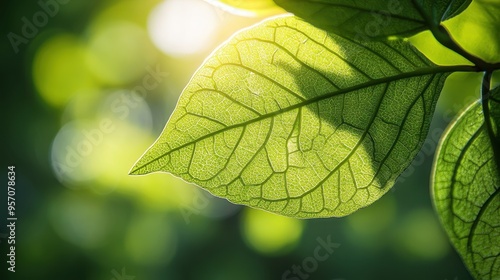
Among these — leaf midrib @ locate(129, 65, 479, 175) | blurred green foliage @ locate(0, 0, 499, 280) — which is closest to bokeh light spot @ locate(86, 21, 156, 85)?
blurred green foliage @ locate(0, 0, 499, 280)

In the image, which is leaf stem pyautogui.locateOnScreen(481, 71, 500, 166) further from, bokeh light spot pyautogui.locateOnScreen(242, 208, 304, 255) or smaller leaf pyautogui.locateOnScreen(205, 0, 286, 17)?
bokeh light spot pyautogui.locateOnScreen(242, 208, 304, 255)

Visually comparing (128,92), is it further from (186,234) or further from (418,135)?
(418,135)

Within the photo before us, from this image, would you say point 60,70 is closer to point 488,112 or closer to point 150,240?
point 150,240

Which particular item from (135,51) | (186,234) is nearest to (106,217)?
(186,234)

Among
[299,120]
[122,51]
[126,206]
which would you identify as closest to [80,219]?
[126,206]

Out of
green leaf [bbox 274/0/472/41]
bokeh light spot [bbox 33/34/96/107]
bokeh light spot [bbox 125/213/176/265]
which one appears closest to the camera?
green leaf [bbox 274/0/472/41]

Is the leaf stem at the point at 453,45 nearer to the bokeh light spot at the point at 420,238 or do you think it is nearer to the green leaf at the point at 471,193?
the green leaf at the point at 471,193

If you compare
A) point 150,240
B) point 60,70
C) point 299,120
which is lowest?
point 299,120
